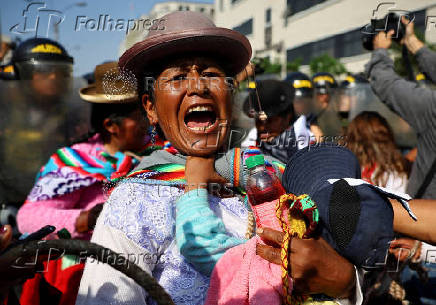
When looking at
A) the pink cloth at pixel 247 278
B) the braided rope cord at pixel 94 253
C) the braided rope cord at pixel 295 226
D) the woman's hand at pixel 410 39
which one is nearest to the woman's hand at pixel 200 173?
the pink cloth at pixel 247 278

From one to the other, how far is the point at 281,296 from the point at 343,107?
5517mm


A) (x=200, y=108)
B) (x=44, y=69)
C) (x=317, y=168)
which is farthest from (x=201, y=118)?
(x=44, y=69)

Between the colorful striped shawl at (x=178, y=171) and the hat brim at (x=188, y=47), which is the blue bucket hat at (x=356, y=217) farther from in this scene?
the hat brim at (x=188, y=47)

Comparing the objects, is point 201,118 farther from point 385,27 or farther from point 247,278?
point 385,27

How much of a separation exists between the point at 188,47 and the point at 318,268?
3.48 feet

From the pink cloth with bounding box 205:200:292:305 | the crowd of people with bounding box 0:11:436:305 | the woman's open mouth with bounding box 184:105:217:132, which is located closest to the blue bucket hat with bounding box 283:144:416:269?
the crowd of people with bounding box 0:11:436:305

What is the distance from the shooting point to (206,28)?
5.08ft

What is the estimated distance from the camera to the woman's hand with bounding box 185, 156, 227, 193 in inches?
60.2

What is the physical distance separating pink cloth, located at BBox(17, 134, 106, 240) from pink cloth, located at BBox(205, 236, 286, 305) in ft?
5.15

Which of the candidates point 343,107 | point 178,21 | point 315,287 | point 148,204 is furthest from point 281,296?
point 343,107

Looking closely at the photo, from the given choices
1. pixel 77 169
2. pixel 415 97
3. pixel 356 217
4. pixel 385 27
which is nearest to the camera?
pixel 356 217

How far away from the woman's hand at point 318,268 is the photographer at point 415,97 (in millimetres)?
2099

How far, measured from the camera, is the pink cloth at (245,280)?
1.17 meters

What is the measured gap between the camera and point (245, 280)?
1238 mm
